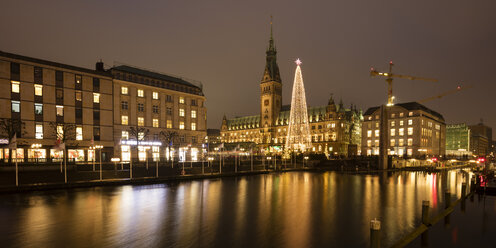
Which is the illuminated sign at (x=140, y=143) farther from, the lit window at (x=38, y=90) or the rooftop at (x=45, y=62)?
the lit window at (x=38, y=90)

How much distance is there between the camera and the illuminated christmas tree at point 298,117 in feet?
244

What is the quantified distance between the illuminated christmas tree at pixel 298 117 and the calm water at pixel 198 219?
149 ft

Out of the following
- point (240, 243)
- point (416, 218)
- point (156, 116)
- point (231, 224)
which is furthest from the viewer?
point (156, 116)

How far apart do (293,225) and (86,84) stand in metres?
66.9

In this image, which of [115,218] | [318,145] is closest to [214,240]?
Answer: [115,218]

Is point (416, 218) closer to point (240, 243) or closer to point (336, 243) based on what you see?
point (336, 243)

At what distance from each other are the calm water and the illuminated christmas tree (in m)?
45.5

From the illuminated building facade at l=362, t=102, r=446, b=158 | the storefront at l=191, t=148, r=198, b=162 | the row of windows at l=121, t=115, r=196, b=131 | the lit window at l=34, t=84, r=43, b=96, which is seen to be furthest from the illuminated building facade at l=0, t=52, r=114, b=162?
the illuminated building facade at l=362, t=102, r=446, b=158

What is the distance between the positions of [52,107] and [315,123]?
138782mm

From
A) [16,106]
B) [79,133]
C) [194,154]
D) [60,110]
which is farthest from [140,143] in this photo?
[16,106]

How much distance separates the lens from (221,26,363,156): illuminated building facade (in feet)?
522

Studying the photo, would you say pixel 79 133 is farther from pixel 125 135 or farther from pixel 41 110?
pixel 125 135

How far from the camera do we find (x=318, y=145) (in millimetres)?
165000

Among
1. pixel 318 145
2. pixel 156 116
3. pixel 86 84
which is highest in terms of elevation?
pixel 86 84
